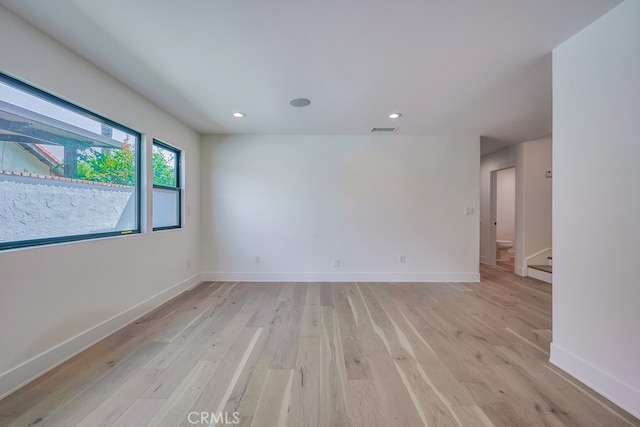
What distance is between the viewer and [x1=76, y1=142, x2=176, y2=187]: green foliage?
201 centimetres

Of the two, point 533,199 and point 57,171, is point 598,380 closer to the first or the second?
point 533,199

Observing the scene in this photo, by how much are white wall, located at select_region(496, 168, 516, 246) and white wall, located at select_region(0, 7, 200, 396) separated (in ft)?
25.3

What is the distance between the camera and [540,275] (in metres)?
3.92

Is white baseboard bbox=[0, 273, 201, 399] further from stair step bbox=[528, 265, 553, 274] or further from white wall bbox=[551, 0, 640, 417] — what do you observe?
stair step bbox=[528, 265, 553, 274]

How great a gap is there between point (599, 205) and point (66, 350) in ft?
12.8

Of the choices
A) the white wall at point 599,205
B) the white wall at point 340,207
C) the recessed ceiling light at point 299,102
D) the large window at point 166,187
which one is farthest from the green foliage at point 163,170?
the white wall at point 599,205

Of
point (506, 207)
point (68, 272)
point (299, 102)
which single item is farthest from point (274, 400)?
point (506, 207)

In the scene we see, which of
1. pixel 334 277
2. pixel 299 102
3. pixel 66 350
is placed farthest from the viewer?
pixel 334 277

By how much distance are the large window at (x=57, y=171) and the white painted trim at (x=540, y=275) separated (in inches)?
233

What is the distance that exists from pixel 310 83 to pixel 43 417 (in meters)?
2.90

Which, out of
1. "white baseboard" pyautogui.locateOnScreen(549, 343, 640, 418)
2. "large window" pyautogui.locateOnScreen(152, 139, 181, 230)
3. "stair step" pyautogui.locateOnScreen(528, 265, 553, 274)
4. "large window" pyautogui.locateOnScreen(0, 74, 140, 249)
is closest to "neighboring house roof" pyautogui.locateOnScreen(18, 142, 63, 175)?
"large window" pyautogui.locateOnScreen(0, 74, 140, 249)

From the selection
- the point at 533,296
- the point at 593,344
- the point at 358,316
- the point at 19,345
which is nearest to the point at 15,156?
the point at 19,345

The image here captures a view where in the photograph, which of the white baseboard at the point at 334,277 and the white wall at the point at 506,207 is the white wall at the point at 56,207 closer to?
the white baseboard at the point at 334,277

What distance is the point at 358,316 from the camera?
254 centimetres
